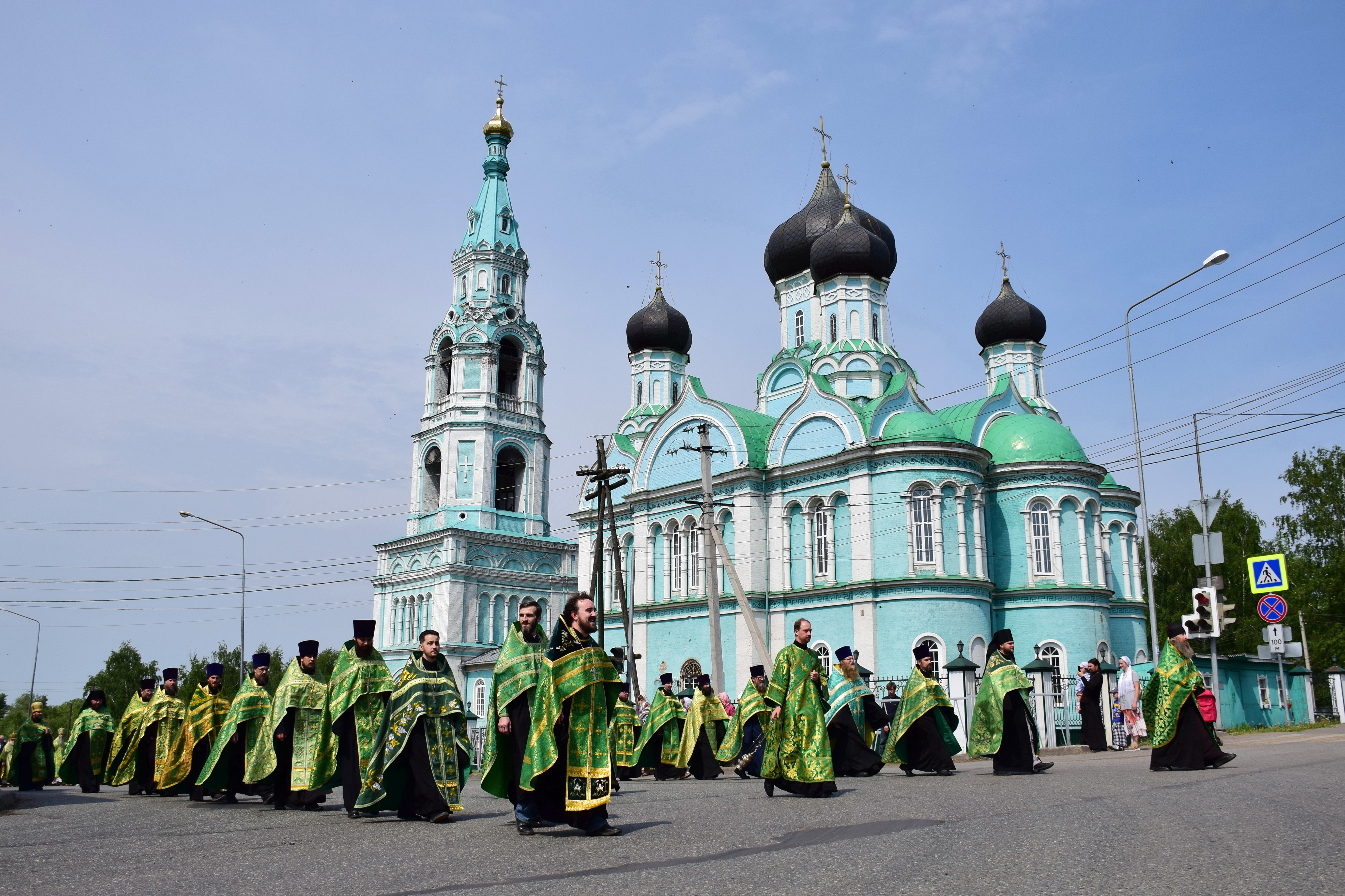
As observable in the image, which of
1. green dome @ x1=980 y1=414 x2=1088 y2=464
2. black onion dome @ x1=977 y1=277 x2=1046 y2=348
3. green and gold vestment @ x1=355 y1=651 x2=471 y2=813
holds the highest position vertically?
black onion dome @ x1=977 y1=277 x2=1046 y2=348

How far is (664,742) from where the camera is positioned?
16281 millimetres

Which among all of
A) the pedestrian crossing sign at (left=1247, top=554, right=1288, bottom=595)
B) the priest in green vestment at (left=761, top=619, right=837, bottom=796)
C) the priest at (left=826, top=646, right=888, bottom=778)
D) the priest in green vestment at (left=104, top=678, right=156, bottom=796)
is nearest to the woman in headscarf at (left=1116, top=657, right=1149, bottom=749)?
the pedestrian crossing sign at (left=1247, top=554, right=1288, bottom=595)

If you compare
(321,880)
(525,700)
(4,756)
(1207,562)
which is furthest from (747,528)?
(321,880)

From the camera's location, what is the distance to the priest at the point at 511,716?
7.48 m

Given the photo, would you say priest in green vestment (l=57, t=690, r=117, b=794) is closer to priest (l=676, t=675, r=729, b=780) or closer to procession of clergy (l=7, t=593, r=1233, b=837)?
procession of clergy (l=7, t=593, r=1233, b=837)

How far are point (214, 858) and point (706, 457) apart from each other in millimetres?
17783

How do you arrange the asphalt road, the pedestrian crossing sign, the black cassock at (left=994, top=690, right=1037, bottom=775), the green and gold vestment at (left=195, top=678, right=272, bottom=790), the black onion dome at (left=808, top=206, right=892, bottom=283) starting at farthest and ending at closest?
the black onion dome at (left=808, top=206, right=892, bottom=283)
the pedestrian crossing sign
the black cassock at (left=994, top=690, right=1037, bottom=775)
the green and gold vestment at (left=195, top=678, right=272, bottom=790)
the asphalt road

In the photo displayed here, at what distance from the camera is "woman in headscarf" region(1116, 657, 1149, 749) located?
19.5 m

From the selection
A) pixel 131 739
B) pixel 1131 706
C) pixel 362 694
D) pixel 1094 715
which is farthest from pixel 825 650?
pixel 362 694

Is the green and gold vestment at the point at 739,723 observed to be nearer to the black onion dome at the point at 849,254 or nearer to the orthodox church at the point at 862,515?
the orthodox church at the point at 862,515

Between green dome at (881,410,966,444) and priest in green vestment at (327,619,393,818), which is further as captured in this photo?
green dome at (881,410,966,444)

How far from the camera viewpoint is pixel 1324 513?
4059cm

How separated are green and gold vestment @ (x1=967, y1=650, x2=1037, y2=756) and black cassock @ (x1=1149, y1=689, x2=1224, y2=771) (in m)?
1.53

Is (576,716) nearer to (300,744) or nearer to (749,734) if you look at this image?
(300,744)
